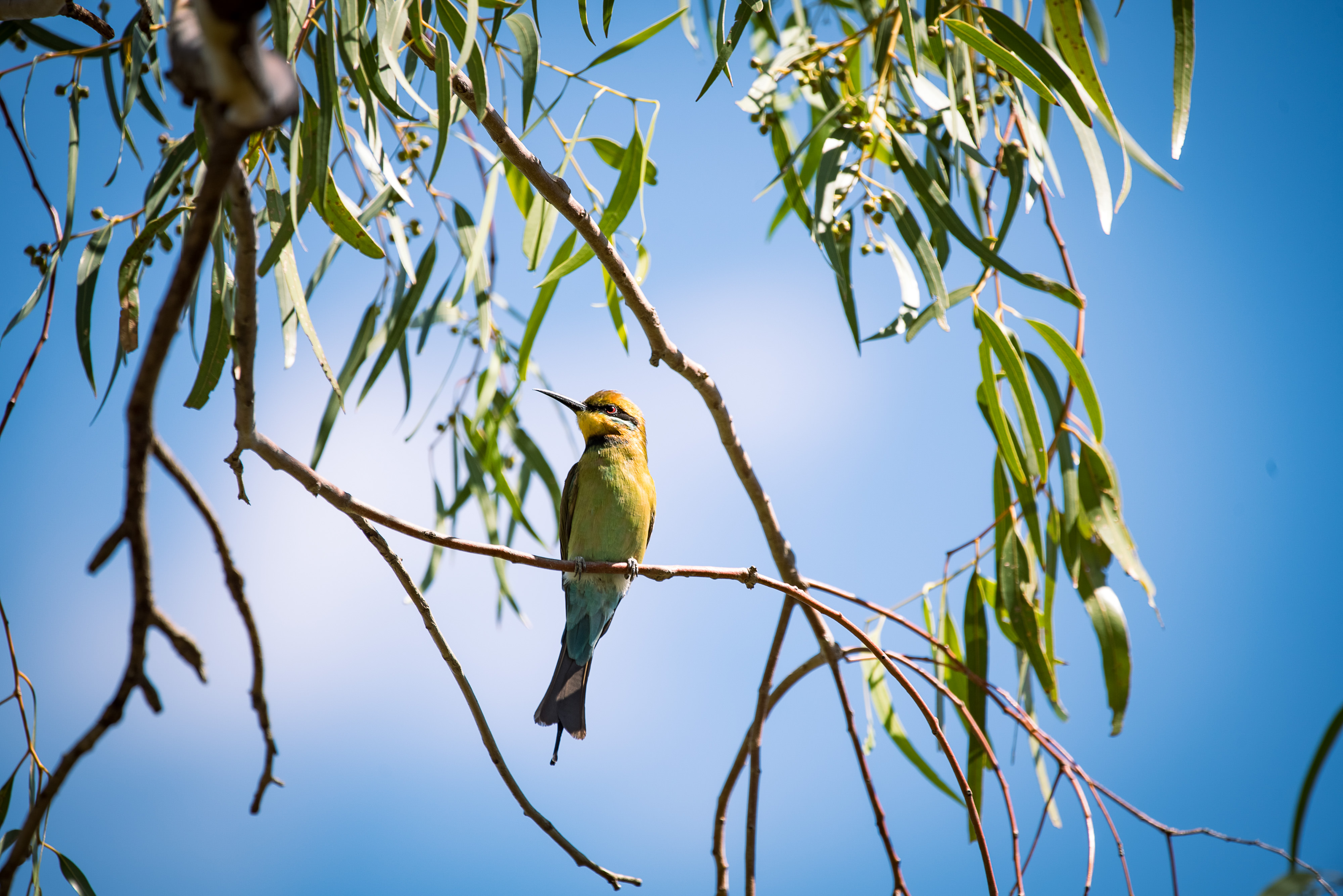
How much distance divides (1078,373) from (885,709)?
1.03 meters

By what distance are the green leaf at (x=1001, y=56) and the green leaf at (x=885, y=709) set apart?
1326 mm

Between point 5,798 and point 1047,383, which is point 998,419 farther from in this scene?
point 5,798

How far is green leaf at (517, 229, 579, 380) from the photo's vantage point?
1989 mm

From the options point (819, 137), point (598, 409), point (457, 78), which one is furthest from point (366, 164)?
point (598, 409)

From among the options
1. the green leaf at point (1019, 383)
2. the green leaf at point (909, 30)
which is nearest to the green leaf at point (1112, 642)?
the green leaf at point (1019, 383)

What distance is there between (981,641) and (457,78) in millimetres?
1789

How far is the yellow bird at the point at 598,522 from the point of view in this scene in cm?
277

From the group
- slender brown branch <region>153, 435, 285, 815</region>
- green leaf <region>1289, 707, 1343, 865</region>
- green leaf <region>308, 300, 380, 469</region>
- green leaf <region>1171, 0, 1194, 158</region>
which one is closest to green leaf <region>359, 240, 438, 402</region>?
green leaf <region>308, 300, 380, 469</region>

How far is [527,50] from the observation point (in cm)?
161

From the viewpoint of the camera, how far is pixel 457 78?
1.61 meters

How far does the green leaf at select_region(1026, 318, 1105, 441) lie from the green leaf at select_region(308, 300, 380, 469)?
1583 mm

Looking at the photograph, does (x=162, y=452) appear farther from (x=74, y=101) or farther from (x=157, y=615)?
(x=74, y=101)

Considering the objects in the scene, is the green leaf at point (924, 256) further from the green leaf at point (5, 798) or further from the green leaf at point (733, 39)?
the green leaf at point (5, 798)

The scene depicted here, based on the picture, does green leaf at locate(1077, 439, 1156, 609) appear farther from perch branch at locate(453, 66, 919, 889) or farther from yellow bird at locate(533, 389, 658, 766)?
A: yellow bird at locate(533, 389, 658, 766)
